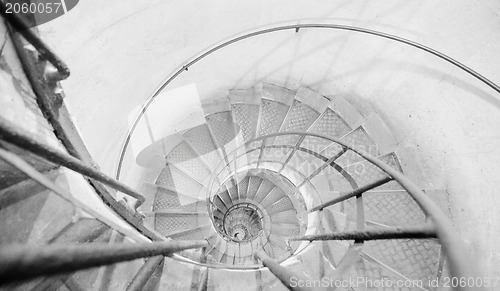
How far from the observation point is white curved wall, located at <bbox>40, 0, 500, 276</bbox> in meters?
3.78

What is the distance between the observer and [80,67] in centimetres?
366

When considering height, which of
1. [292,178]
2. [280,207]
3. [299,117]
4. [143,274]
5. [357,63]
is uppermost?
[357,63]

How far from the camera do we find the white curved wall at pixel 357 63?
3.78 m

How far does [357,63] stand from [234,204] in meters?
4.94

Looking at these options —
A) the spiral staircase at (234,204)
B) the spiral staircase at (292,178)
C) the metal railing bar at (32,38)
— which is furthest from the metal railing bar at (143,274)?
the metal railing bar at (32,38)

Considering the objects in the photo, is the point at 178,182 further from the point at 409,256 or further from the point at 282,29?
the point at 409,256

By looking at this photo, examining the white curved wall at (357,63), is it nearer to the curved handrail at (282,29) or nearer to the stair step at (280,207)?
the curved handrail at (282,29)

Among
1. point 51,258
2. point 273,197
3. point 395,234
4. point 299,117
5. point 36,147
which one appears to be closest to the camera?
point 51,258

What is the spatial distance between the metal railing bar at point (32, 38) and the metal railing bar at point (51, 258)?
5.43 feet

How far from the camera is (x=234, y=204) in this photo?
8016 mm

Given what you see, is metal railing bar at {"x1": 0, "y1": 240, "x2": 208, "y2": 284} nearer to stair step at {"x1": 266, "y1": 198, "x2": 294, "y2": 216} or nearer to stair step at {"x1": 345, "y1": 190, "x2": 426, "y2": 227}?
stair step at {"x1": 345, "y1": 190, "x2": 426, "y2": 227}

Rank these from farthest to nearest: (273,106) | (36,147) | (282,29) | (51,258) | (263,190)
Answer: (263,190) < (273,106) < (282,29) < (36,147) < (51,258)

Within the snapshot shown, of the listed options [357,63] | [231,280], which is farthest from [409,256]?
[357,63]

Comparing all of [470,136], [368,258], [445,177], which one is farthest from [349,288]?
[470,136]
